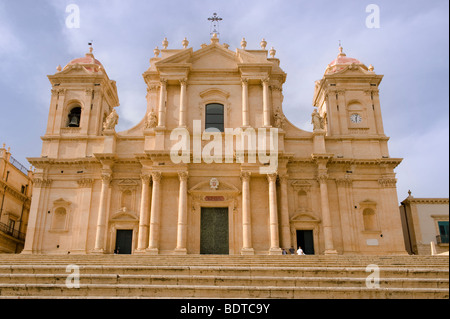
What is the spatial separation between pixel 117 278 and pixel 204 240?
1258 cm

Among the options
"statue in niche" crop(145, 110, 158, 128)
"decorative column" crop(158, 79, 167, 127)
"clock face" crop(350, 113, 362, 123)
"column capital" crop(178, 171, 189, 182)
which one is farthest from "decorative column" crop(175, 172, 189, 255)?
"clock face" crop(350, 113, 362, 123)

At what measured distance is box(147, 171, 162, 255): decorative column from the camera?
84.1ft

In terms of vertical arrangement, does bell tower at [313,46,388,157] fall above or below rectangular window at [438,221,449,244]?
above

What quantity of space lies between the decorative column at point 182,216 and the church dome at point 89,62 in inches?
449

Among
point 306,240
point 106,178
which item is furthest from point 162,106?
point 306,240

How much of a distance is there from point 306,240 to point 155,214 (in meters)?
9.26

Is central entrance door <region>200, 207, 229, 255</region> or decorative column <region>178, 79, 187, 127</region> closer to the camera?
central entrance door <region>200, 207, 229, 255</region>

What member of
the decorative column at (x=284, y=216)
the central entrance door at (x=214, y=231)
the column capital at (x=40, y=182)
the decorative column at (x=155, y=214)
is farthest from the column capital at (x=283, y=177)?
the column capital at (x=40, y=182)

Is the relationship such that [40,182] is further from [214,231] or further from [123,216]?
[214,231]

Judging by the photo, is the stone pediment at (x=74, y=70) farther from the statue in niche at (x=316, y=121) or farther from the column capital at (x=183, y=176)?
the statue in niche at (x=316, y=121)

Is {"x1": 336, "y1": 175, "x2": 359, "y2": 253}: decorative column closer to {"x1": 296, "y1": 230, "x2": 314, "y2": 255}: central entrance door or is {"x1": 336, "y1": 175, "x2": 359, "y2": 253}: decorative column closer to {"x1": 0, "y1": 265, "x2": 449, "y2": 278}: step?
{"x1": 296, "y1": 230, "x2": 314, "y2": 255}: central entrance door

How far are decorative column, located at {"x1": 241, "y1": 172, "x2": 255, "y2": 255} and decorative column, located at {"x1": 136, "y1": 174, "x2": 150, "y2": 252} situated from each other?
5.77m
